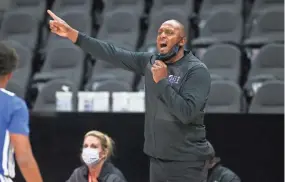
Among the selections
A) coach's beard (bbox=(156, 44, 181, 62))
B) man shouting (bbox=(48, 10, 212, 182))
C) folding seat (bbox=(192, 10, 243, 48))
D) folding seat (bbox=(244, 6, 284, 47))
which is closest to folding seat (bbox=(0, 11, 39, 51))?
folding seat (bbox=(192, 10, 243, 48))

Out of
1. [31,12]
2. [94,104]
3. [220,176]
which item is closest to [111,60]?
[220,176]

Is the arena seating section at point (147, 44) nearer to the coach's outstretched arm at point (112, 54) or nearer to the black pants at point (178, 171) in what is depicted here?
the coach's outstretched arm at point (112, 54)

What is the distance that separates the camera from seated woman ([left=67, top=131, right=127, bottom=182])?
17.6ft

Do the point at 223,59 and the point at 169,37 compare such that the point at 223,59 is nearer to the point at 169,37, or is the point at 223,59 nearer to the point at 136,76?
the point at 136,76

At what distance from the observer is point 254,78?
25.0 feet

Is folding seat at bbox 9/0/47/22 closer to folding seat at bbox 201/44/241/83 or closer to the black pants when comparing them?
folding seat at bbox 201/44/241/83

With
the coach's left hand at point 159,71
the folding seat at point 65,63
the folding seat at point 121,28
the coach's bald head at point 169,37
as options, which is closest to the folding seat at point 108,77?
the folding seat at point 65,63

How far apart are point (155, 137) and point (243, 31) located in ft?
18.1

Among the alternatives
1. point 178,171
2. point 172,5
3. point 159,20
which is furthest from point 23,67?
point 178,171

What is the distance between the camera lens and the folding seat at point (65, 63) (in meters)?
8.38

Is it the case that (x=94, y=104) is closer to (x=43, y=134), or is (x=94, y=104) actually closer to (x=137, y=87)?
(x=43, y=134)

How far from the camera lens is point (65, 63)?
8531 millimetres

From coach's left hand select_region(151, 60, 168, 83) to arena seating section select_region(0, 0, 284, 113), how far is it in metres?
3.53

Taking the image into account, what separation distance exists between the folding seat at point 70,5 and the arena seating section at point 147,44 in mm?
A: 15
